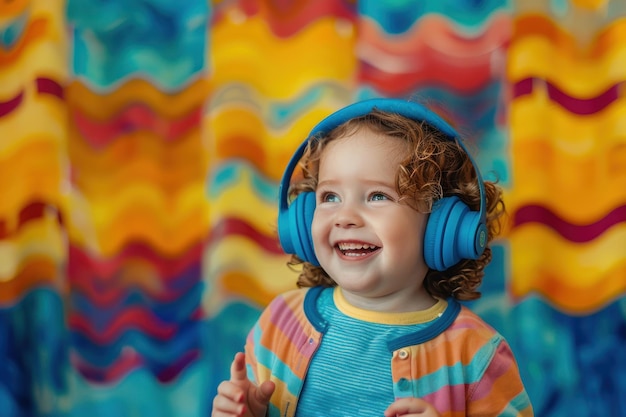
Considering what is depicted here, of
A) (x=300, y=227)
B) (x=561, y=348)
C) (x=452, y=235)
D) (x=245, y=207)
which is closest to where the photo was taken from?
(x=452, y=235)

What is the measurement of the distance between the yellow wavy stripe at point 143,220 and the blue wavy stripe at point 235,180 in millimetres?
39

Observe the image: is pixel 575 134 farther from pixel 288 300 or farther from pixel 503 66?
pixel 288 300

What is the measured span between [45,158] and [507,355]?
1.13 meters

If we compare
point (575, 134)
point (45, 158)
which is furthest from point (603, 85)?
point (45, 158)

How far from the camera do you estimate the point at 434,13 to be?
1865 millimetres

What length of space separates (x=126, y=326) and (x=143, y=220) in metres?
0.25

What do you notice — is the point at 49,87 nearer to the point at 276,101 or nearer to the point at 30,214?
the point at 30,214

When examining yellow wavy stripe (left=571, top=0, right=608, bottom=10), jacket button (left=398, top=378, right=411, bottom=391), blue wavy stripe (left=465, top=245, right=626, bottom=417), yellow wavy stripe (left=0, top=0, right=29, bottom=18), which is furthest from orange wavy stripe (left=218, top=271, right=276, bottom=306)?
yellow wavy stripe (left=571, top=0, right=608, bottom=10)

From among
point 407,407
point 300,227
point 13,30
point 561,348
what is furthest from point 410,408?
point 13,30

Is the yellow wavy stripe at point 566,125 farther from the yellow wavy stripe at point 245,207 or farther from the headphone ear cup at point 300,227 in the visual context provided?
the headphone ear cup at point 300,227

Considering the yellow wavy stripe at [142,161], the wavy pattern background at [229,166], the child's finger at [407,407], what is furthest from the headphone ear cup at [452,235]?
the yellow wavy stripe at [142,161]

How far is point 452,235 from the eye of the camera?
121 cm

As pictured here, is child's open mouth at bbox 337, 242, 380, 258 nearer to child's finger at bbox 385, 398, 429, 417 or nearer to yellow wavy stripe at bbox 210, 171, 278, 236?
child's finger at bbox 385, 398, 429, 417

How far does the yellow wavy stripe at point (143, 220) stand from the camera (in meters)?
1.88
